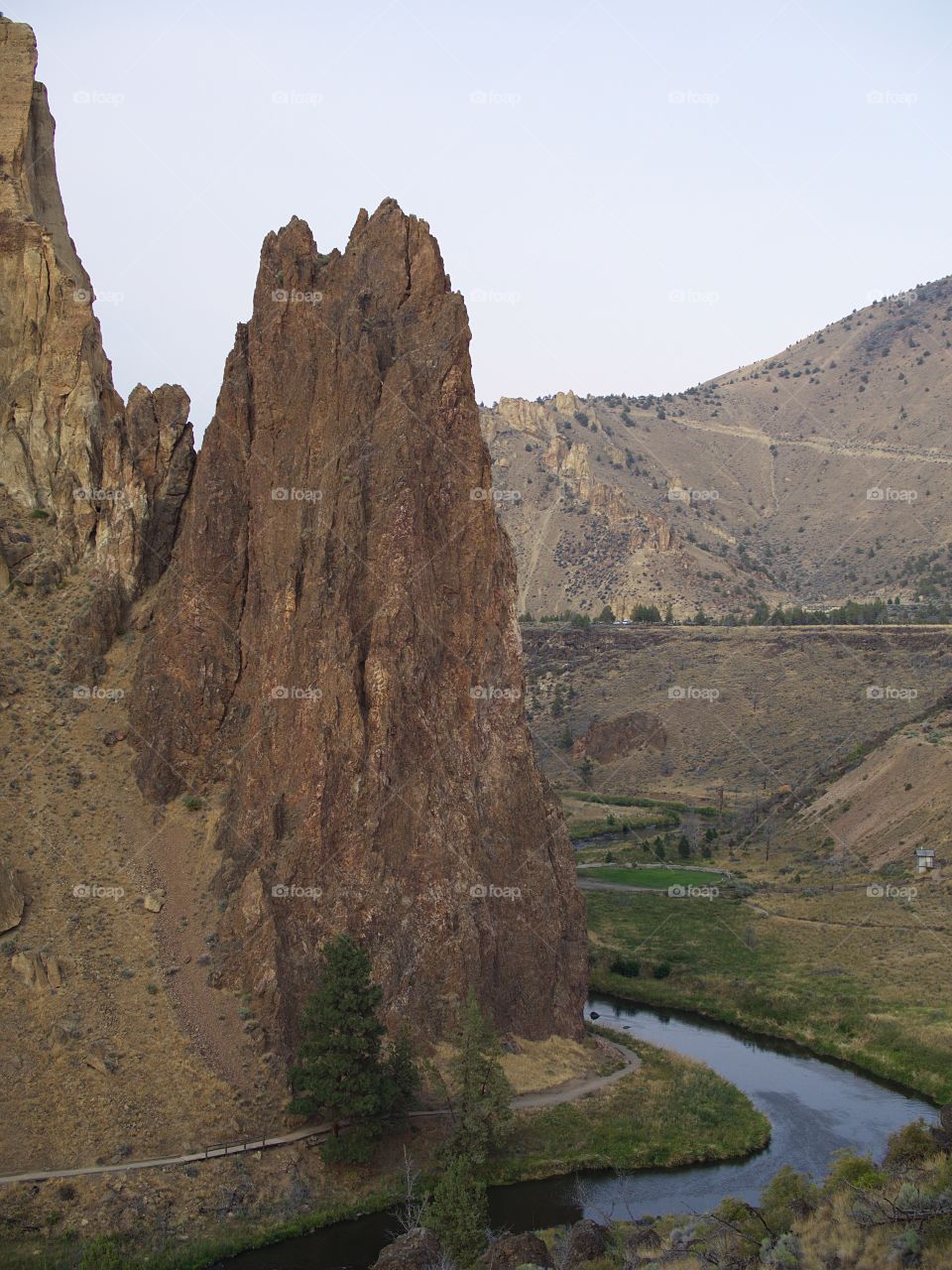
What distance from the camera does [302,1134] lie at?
126 ft

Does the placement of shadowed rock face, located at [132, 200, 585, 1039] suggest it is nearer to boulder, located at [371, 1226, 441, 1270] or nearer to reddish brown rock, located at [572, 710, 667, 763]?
boulder, located at [371, 1226, 441, 1270]

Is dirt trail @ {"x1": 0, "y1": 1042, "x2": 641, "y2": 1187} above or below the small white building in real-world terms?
below

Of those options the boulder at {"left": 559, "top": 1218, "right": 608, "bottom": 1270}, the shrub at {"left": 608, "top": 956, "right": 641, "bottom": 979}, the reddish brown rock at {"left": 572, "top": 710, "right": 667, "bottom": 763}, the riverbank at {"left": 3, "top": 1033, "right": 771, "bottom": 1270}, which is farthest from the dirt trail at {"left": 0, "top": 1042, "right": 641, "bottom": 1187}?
the reddish brown rock at {"left": 572, "top": 710, "right": 667, "bottom": 763}

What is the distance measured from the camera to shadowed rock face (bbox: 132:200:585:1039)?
4272cm

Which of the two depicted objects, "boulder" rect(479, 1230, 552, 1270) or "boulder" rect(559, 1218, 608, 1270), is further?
"boulder" rect(479, 1230, 552, 1270)

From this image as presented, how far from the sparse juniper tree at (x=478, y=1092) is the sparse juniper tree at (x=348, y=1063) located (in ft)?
5.63

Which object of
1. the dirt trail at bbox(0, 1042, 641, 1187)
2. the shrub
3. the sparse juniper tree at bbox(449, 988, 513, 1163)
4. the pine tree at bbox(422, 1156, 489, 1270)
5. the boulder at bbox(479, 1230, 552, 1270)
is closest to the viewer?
the boulder at bbox(479, 1230, 552, 1270)

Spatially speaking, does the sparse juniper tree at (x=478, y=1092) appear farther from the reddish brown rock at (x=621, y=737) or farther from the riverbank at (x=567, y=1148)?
the reddish brown rock at (x=621, y=737)

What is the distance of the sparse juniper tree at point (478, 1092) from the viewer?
38562mm

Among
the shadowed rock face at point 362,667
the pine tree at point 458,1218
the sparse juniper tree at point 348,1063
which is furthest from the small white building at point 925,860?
the pine tree at point 458,1218

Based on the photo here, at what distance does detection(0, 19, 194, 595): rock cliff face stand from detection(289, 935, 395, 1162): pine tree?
67.4 ft

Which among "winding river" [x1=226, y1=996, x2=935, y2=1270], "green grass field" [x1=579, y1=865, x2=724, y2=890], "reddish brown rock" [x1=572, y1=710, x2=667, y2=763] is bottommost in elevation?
"winding river" [x1=226, y1=996, x2=935, y2=1270]

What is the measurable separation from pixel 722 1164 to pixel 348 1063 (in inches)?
509

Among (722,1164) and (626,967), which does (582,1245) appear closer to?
(722,1164)
